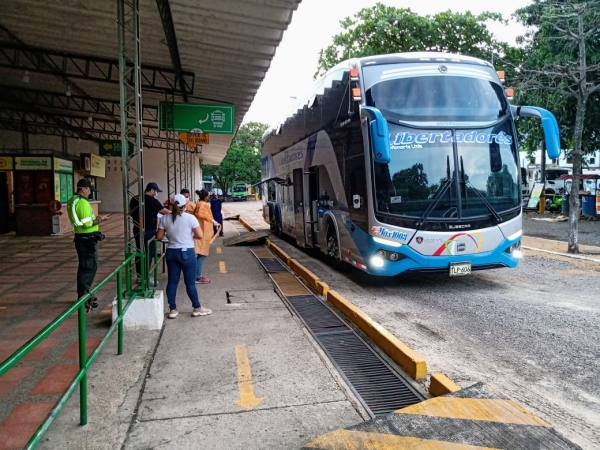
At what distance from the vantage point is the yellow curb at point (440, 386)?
13.6 ft

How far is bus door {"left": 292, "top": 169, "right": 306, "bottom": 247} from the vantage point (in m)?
13.0

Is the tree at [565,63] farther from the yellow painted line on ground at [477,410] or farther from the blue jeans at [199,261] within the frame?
the yellow painted line on ground at [477,410]

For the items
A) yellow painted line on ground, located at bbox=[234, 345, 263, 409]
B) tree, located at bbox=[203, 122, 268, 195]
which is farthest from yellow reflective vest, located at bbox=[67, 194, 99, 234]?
tree, located at bbox=[203, 122, 268, 195]

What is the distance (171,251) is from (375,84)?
4.17 m

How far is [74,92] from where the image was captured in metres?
17.5

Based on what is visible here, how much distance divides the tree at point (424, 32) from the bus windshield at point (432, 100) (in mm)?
15358

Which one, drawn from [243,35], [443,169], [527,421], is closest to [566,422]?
[527,421]

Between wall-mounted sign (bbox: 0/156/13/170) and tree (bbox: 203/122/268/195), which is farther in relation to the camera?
tree (bbox: 203/122/268/195)

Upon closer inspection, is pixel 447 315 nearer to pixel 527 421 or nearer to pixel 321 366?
pixel 321 366

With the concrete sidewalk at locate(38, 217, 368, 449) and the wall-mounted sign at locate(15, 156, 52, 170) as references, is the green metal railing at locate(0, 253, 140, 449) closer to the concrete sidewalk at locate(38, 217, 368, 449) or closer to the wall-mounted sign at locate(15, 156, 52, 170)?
the concrete sidewalk at locate(38, 217, 368, 449)

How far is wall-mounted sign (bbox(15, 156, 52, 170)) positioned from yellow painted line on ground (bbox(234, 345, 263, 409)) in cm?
1394

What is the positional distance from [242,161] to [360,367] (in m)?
61.7

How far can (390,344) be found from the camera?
17.4 feet

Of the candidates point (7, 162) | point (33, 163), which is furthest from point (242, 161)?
point (7, 162)
